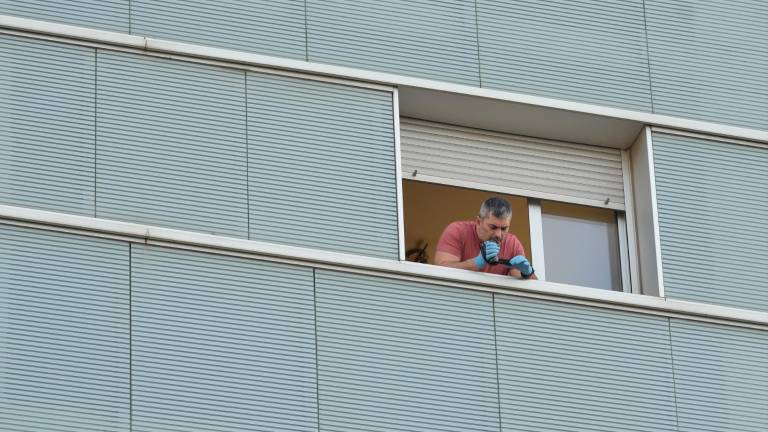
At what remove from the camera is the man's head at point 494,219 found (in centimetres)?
2273

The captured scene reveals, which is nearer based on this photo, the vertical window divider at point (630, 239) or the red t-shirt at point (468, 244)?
the red t-shirt at point (468, 244)

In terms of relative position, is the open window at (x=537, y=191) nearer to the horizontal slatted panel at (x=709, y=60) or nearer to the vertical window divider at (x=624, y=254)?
the vertical window divider at (x=624, y=254)

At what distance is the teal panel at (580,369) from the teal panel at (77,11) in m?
3.59

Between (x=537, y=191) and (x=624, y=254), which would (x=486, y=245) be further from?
(x=624, y=254)

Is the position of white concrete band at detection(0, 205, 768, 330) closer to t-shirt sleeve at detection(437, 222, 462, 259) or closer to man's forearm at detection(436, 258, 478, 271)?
man's forearm at detection(436, 258, 478, 271)

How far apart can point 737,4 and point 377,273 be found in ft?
14.1

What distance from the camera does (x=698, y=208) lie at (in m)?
23.6

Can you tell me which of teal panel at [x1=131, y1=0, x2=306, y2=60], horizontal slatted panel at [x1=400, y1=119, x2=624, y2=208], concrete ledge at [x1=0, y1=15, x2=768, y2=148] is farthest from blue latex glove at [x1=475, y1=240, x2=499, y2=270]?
teal panel at [x1=131, y1=0, x2=306, y2=60]

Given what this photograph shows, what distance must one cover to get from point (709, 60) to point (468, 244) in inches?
110

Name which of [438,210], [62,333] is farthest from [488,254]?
[62,333]

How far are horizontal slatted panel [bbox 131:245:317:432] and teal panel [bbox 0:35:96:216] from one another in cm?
71

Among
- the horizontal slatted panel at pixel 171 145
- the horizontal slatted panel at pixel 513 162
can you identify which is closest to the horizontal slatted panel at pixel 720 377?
the horizontal slatted panel at pixel 513 162

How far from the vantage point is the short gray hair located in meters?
22.8

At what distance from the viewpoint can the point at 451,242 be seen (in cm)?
2291
